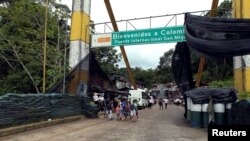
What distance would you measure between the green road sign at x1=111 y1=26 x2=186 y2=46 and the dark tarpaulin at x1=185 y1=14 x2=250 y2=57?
35.8 ft

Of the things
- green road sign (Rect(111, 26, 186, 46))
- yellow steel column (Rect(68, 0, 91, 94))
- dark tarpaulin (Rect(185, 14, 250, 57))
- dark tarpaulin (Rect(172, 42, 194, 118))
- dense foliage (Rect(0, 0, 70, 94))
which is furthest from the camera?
dense foliage (Rect(0, 0, 70, 94))

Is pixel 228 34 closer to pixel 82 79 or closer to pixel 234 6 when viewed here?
pixel 234 6

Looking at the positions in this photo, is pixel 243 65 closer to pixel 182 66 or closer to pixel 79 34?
pixel 182 66

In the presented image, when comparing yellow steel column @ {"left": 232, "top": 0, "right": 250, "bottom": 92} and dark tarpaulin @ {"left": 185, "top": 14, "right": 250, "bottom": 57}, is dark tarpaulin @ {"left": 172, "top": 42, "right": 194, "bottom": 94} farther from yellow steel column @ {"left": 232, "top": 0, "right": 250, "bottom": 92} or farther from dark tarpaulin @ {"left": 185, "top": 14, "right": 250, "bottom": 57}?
dark tarpaulin @ {"left": 185, "top": 14, "right": 250, "bottom": 57}

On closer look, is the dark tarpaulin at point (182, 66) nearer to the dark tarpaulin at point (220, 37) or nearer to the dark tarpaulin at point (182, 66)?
the dark tarpaulin at point (182, 66)

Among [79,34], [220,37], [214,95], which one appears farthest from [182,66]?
[220,37]

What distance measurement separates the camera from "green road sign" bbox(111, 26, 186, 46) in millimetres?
20453

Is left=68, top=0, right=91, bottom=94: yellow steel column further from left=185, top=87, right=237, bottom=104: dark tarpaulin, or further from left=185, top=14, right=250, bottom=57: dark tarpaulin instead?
left=185, top=14, right=250, bottom=57: dark tarpaulin

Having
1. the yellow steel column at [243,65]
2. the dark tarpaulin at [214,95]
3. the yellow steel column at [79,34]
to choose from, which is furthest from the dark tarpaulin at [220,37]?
the yellow steel column at [79,34]

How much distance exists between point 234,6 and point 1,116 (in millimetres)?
13959

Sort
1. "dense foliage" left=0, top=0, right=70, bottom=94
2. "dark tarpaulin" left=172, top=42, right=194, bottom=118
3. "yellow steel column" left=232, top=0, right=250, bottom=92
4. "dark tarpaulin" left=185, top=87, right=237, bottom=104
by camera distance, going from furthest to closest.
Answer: "dense foliage" left=0, top=0, right=70, bottom=94, "dark tarpaulin" left=172, top=42, right=194, bottom=118, "yellow steel column" left=232, top=0, right=250, bottom=92, "dark tarpaulin" left=185, top=87, right=237, bottom=104

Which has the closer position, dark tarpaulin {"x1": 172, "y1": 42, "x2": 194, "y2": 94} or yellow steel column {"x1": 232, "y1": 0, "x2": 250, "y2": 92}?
yellow steel column {"x1": 232, "y1": 0, "x2": 250, "y2": 92}

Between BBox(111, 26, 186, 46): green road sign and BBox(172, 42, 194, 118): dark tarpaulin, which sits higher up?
BBox(111, 26, 186, 46): green road sign

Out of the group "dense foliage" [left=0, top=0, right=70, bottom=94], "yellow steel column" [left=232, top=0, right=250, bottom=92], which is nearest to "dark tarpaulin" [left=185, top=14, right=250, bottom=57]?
"yellow steel column" [left=232, top=0, right=250, bottom=92]
